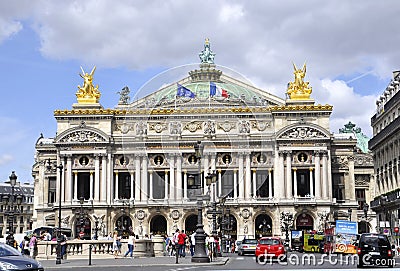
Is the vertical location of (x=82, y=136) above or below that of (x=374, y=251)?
above

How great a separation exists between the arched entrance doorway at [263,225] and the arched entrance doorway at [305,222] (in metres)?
4.29

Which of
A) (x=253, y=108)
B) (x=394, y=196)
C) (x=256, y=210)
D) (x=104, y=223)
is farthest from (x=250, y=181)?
(x=394, y=196)

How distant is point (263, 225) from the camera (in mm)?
106312

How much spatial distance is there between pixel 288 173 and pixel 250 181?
5953 millimetres

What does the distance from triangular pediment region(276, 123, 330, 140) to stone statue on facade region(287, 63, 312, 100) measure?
6.17 meters

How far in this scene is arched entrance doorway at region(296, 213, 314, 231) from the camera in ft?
345

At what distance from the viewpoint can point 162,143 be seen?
108000 millimetres

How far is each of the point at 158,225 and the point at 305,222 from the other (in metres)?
22.7

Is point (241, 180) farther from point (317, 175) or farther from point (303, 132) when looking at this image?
point (303, 132)

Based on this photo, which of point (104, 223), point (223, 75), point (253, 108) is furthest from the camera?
point (223, 75)

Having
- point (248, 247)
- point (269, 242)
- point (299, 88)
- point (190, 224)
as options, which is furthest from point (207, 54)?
point (269, 242)

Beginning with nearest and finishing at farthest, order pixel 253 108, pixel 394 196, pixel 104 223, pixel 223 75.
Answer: pixel 394 196 < pixel 104 223 < pixel 253 108 < pixel 223 75

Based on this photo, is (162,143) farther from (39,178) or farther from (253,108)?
(39,178)

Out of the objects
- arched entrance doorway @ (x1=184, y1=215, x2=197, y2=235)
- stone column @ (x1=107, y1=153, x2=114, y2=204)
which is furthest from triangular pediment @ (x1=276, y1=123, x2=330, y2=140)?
stone column @ (x1=107, y1=153, x2=114, y2=204)
